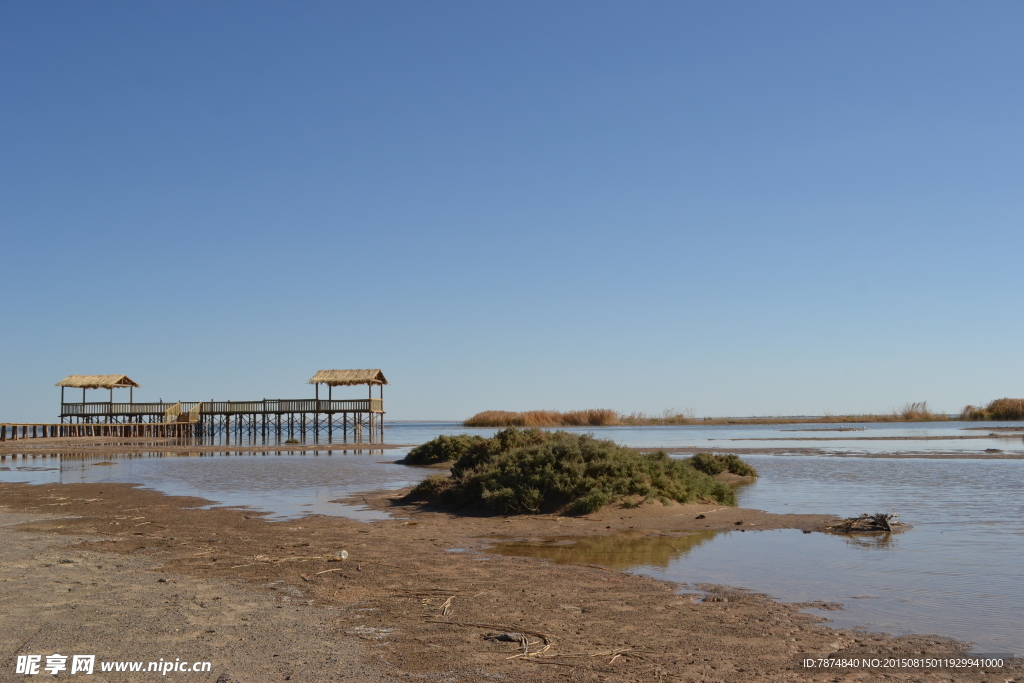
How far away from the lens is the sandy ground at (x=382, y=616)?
5.17 metres

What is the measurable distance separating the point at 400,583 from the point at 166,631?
2.55m

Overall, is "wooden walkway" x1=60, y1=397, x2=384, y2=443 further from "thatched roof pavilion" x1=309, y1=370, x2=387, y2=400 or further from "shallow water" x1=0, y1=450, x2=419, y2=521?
"shallow water" x1=0, y1=450, x2=419, y2=521

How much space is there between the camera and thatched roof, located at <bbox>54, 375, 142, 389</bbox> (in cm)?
6284

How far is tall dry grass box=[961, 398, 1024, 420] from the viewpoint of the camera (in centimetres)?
8112

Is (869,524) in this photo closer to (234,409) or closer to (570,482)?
(570,482)

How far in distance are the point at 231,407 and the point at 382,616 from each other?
6031 centimetres

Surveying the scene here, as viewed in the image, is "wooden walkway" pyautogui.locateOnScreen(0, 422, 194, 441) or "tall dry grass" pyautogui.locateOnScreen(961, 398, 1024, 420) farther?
A: "tall dry grass" pyautogui.locateOnScreen(961, 398, 1024, 420)

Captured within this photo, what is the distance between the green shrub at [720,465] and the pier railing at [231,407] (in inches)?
1607

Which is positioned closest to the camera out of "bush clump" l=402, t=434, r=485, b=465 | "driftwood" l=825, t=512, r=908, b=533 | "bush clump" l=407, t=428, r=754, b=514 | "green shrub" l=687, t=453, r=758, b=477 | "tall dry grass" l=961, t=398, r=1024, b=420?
"driftwood" l=825, t=512, r=908, b=533

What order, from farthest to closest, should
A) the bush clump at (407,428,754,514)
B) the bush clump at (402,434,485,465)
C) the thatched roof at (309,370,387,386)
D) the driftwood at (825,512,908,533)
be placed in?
the thatched roof at (309,370,387,386) → the bush clump at (402,434,485,465) → the bush clump at (407,428,754,514) → the driftwood at (825,512,908,533)

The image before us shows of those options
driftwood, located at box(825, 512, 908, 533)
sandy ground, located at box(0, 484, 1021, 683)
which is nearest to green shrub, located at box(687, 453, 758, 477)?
driftwood, located at box(825, 512, 908, 533)

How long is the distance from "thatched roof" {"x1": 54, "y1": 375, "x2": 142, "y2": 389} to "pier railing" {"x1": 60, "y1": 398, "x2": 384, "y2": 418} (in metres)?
1.61

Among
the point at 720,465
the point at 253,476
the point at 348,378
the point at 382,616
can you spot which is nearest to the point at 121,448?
the point at 348,378

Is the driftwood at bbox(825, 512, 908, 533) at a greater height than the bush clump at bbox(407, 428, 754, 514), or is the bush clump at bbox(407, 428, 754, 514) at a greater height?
the bush clump at bbox(407, 428, 754, 514)
